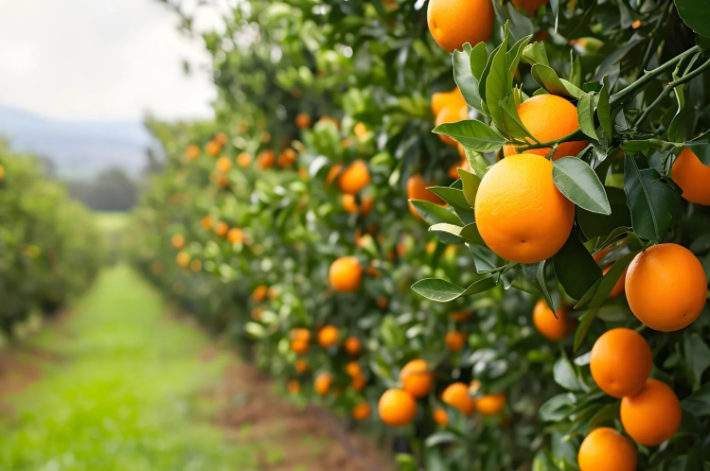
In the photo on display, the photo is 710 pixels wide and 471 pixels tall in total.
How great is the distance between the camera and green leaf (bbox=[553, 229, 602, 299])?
2.24 ft

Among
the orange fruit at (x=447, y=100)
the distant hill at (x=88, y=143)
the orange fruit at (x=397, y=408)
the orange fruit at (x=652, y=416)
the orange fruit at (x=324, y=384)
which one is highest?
the orange fruit at (x=447, y=100)

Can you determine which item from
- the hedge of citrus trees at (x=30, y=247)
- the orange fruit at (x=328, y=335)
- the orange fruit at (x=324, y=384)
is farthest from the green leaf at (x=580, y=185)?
the hedge of citrus trees at (x=30, y=247)

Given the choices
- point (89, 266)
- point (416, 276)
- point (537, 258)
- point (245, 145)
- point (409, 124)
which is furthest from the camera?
point (89, 266)

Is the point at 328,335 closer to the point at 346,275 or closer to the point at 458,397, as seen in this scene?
the point at 346,275

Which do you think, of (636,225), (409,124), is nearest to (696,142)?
(636,225)

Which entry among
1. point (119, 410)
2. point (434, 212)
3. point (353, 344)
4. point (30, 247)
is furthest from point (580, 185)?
A: point (30, 247)

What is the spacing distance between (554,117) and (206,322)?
32.6 ft

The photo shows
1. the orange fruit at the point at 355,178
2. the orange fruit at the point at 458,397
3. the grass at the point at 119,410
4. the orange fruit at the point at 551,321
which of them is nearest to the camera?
the orange fruit at the point at 551,321

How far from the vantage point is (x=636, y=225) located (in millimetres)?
660

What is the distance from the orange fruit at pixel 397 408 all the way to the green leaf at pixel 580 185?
1171 millimetres

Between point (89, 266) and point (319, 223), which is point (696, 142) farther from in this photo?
point (89, 266)

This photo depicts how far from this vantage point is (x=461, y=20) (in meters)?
0.83

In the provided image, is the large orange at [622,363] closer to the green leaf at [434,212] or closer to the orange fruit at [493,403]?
the green leaf at [434,212]

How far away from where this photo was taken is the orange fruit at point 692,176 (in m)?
0.71
